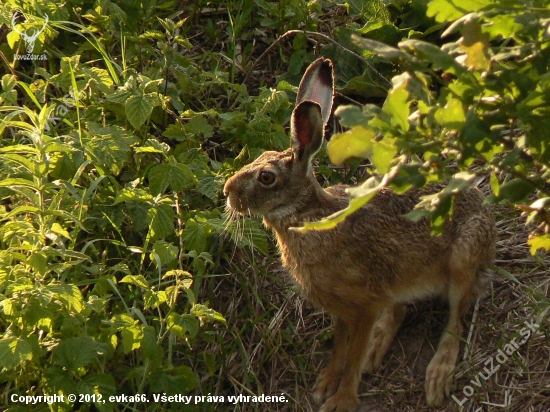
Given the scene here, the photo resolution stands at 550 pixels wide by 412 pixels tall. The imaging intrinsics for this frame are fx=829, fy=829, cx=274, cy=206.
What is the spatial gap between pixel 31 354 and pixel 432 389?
90.2 inches

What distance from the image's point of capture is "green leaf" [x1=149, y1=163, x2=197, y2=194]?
4.97 meters

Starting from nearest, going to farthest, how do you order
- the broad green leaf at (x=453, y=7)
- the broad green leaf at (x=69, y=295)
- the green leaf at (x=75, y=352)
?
the broad green leaf at (x=453, y=7) → the broad green leaf at (x=69, y=295) → the green leaf at (x=75, y=352)

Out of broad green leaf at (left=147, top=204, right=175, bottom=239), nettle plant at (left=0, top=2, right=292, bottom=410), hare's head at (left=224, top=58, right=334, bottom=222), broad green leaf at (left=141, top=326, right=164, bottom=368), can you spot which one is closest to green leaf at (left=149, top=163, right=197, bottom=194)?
nettle plant at (left=0, top=2, right=292, bottom=410)

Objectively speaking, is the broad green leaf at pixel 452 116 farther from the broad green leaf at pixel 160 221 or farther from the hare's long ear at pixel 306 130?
the broad green leaf at pixel 160 221

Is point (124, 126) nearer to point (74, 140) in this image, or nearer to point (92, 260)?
point (74, 140)

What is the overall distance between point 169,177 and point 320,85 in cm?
113

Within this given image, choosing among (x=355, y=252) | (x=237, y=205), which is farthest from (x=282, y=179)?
(x=355, y=252)

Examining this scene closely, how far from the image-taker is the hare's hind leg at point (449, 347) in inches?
191

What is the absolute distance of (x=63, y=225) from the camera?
4953 millimetres

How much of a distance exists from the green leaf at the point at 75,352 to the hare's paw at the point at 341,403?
1.46 meters

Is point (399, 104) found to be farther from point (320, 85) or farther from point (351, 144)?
point (320, 85)

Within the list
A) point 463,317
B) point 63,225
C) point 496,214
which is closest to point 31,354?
point 63,225

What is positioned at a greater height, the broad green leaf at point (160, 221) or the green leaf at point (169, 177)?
the green leaf at point (169, 177)

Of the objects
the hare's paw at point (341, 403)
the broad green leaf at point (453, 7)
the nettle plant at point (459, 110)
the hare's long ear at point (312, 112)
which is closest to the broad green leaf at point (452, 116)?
the nettle plant at point (459, 110)
